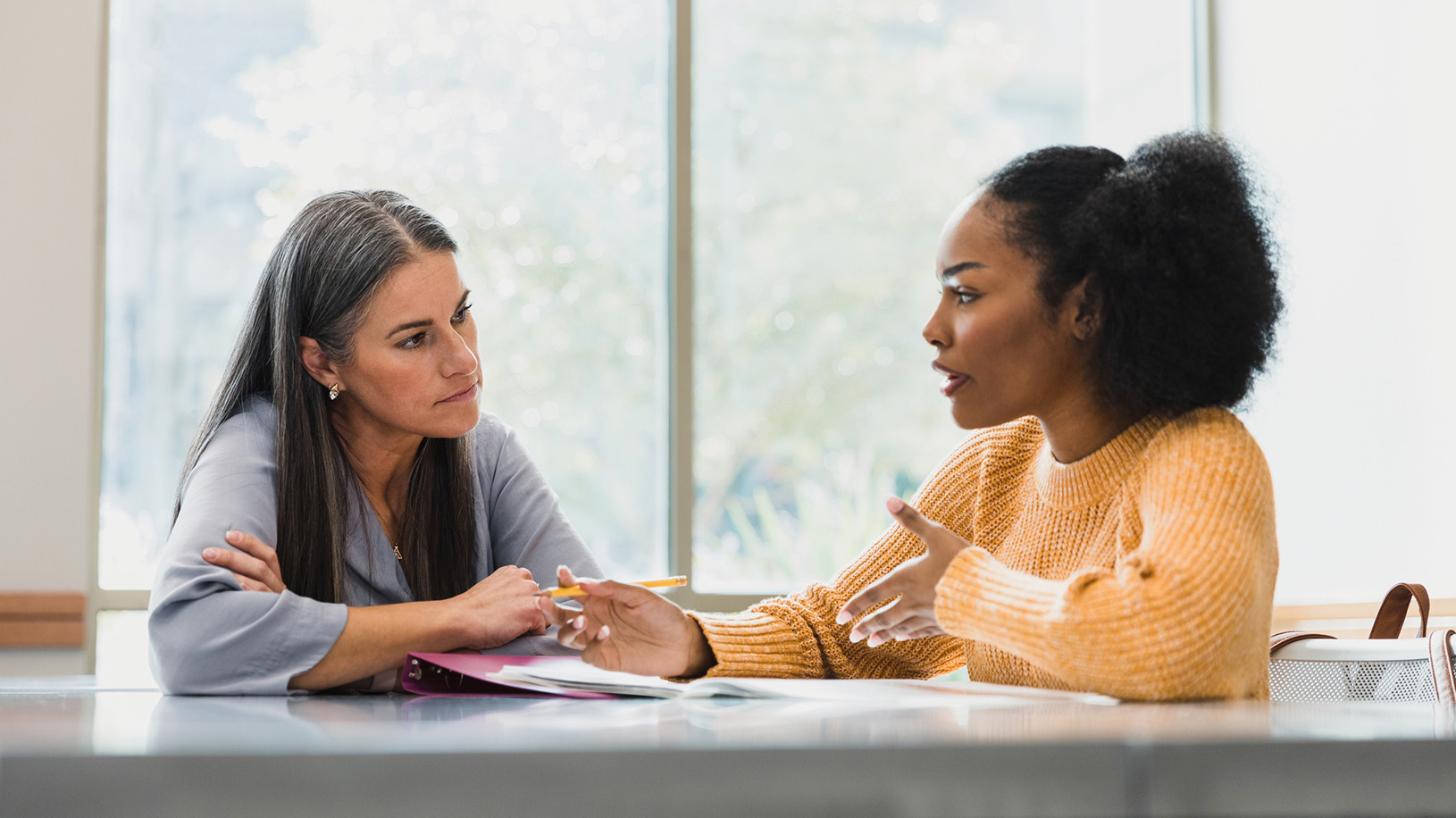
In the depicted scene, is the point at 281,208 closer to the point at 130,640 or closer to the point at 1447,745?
the point at 130,640

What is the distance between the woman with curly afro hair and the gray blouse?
11.5 inches

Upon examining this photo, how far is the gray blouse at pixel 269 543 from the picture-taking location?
1.17 meters

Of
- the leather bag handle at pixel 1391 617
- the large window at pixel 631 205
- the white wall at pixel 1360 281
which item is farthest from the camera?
the large window at pixel 631 205

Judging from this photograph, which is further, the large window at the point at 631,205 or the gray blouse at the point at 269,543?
the large window at the point at 631,205

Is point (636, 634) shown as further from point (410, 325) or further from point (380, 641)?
point (410, 325)

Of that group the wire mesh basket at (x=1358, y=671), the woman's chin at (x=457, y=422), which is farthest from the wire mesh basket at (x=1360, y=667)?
the woman's chin at (x=457, y=422)

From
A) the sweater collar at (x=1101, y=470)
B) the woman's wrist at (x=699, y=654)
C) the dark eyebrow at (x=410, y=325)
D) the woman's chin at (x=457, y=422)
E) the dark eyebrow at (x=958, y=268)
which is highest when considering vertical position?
the dark eyebrow at (x=958, y=268)

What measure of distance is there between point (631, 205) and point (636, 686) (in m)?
2.41

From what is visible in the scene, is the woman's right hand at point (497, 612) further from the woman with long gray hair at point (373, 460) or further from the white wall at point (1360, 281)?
the white wall at point (1360, 281)

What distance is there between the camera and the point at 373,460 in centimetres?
166

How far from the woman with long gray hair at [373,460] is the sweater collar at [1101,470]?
0.62m

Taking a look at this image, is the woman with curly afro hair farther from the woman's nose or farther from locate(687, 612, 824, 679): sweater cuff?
the woman's nose

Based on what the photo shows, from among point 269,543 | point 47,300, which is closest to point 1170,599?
point 269,543

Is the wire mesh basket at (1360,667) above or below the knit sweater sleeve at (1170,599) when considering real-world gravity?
below
